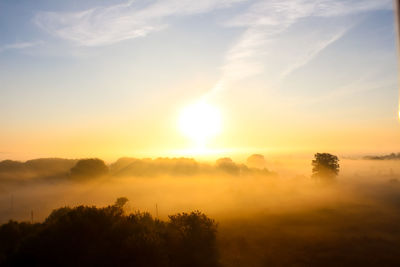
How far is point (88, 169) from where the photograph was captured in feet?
396

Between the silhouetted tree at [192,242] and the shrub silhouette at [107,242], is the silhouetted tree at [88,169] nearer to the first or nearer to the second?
the shrub silhouette at [107,242]

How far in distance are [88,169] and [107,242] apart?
102 m

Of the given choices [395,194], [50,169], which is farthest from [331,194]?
[50,169]

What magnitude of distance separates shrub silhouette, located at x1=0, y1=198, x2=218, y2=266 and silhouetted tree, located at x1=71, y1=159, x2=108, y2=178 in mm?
91275

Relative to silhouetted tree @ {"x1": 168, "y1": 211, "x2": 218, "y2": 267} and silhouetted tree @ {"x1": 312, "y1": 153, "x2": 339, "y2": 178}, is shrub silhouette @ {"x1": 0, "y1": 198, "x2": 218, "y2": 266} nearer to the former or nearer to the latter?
silhouetted tree @ {"x1": 168, "y1": 211, "x2": 218, "y2": 267}

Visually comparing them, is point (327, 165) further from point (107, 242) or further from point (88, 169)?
point (107, 242)

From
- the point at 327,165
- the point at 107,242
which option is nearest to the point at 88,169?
the point at 327,165

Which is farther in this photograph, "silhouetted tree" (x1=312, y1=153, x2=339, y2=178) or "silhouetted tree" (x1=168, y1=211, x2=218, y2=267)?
"silhouetted tree" (x1=312, y1=153, x2=339, y2=178)

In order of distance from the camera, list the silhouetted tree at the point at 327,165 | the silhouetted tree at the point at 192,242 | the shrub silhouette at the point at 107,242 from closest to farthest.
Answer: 1. the shrub silhouette at the point at 107,242
2. the silhouetted tree at the point at 192,242
3. the silhouetted tree at the point at 327,165

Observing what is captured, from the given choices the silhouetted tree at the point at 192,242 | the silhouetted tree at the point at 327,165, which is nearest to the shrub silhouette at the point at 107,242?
the silhouetted tree at the point at 192,242

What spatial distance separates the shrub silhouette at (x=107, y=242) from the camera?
80.8 ft

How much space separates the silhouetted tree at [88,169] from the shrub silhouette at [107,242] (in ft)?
299

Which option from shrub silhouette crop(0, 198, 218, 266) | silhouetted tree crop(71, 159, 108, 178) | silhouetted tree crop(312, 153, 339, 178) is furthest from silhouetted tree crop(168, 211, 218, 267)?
silhouetted tree crop(71, 159, 108, 178)

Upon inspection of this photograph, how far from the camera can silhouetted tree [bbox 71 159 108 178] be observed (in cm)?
12016
